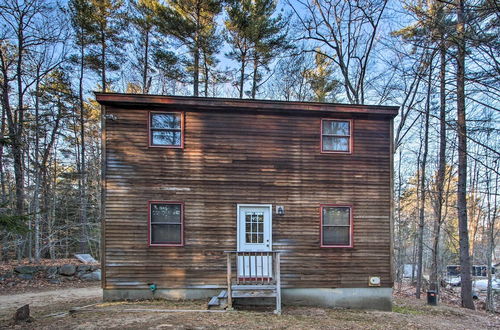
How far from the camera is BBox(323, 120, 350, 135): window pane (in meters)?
8.26

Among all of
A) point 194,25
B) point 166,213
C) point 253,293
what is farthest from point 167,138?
point 194,25

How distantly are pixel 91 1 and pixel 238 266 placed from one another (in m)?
14.1

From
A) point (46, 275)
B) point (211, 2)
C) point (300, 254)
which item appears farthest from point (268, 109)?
point (46, 275)

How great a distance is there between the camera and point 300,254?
7762 millimetres

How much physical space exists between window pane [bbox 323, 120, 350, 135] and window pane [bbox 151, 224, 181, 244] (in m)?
4.70

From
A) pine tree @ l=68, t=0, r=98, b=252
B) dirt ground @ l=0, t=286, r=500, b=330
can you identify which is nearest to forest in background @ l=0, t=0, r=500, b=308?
pine tree @ l=68, t=0, r=98, b=252

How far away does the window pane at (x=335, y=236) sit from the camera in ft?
26.0

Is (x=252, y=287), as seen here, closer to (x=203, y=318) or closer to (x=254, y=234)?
(x=203, y=318)

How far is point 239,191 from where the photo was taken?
7.82 m

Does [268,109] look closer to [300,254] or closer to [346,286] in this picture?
[300,254]

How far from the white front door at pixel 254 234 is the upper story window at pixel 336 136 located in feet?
7.59

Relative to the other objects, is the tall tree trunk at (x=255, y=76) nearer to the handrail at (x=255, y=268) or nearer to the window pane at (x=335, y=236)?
the window pane at (x=335, y=236)

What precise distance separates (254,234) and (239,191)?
116cm

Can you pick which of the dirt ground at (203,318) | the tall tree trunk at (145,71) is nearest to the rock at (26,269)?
the dirt ground at (203,318)
